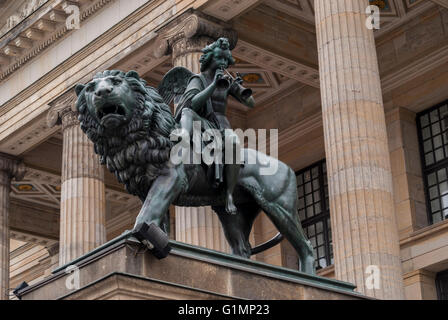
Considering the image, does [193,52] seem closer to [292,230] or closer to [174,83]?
[174,83]

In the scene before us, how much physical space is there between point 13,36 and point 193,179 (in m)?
19.0

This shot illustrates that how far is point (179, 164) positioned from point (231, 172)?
55 centimetres

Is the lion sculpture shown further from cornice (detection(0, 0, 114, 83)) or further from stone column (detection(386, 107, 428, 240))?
cornice (detection(0, 0, 114, 83))

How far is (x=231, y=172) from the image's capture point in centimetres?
988

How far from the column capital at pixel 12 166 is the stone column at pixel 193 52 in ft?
25.2

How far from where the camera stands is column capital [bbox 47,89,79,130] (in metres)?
25.9

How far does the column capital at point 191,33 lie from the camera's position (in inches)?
888

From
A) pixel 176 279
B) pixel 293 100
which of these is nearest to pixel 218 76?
pixel 176 279

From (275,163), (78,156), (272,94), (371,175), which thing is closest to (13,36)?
(78,156)

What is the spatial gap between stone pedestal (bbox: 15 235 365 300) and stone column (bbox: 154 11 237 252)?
11557mm

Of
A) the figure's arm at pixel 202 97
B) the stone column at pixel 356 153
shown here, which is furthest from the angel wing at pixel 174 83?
the stone column at pixel 356 153

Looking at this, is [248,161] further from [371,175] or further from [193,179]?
[371,175]

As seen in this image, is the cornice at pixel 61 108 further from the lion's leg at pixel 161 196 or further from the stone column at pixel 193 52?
the lion's leg at pixel 161 196
